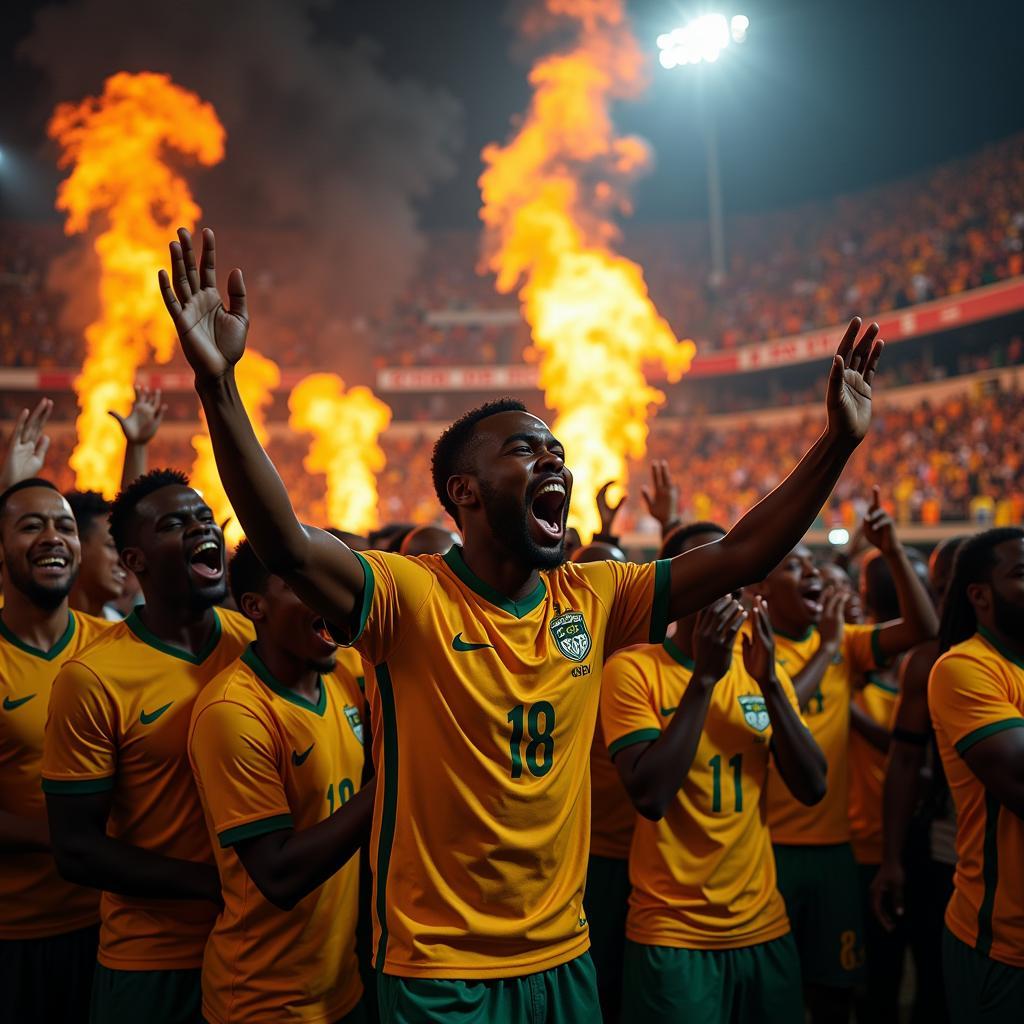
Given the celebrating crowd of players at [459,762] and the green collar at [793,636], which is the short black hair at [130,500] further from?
the green collar at [793,636]

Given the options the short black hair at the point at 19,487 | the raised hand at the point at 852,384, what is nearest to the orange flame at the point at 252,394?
the short black hair at the point at 19,487

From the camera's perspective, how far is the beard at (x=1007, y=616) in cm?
341

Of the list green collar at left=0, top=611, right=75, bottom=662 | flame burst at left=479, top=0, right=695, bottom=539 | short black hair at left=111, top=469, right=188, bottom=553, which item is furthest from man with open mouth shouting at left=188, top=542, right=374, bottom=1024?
flame burst at left=479, top=0, right=695, bottom=539

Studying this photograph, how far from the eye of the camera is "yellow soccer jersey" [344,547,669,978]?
7.69 ft

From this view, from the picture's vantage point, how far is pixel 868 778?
4969 mm

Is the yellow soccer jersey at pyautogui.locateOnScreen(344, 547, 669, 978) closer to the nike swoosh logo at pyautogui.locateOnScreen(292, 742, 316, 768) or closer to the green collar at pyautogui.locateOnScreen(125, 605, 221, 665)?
the nike swoosh logo at pyautogui.locateOnScreen(292, 742, 316, 768)

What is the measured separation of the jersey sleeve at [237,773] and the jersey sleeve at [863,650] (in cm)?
301

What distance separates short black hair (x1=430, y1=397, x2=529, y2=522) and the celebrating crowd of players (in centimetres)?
1

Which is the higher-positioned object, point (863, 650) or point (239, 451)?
point (239, 451)

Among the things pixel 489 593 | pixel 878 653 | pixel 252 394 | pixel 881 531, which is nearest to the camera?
pixel 489 593

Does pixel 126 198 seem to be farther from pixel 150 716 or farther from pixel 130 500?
pixel 150 716

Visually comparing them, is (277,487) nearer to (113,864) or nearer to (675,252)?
(113,864)

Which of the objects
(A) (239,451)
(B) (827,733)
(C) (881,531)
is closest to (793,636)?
(B) (827,733)

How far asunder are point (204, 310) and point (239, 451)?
0.35 metres
